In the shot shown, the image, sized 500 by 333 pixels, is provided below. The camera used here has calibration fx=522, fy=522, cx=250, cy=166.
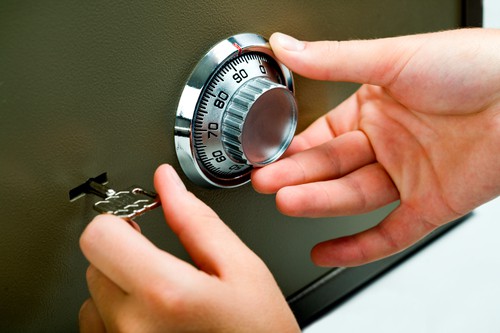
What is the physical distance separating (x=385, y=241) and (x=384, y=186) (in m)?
0.08

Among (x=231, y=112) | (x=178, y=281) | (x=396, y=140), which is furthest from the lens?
(x=396, y=140)

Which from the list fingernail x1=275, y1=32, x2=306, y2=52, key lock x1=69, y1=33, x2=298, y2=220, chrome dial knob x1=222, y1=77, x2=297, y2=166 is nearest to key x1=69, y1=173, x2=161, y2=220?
key lock x1=69, y1=33, x2=298, y2=220

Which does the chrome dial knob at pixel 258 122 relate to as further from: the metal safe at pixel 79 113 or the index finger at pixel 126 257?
the index finger at pixel 126 257

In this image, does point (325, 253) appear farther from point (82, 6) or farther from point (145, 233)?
point (82, 6)

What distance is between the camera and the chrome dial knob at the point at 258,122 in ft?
1.76

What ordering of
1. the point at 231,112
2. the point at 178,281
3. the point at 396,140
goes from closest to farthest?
the point at 178,281 < the point at 231,112 < the point at 396,140

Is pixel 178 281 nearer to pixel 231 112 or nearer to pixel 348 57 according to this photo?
pixel 231 112

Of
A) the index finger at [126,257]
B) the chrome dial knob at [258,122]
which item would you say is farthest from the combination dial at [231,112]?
the index finger at [126,257]

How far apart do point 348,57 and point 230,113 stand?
165mm

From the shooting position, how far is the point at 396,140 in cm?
73

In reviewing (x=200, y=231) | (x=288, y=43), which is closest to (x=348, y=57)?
(x=288, y=43)

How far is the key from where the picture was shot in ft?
1.53

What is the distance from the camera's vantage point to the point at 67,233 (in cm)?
49

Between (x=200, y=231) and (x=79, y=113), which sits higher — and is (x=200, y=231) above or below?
below
